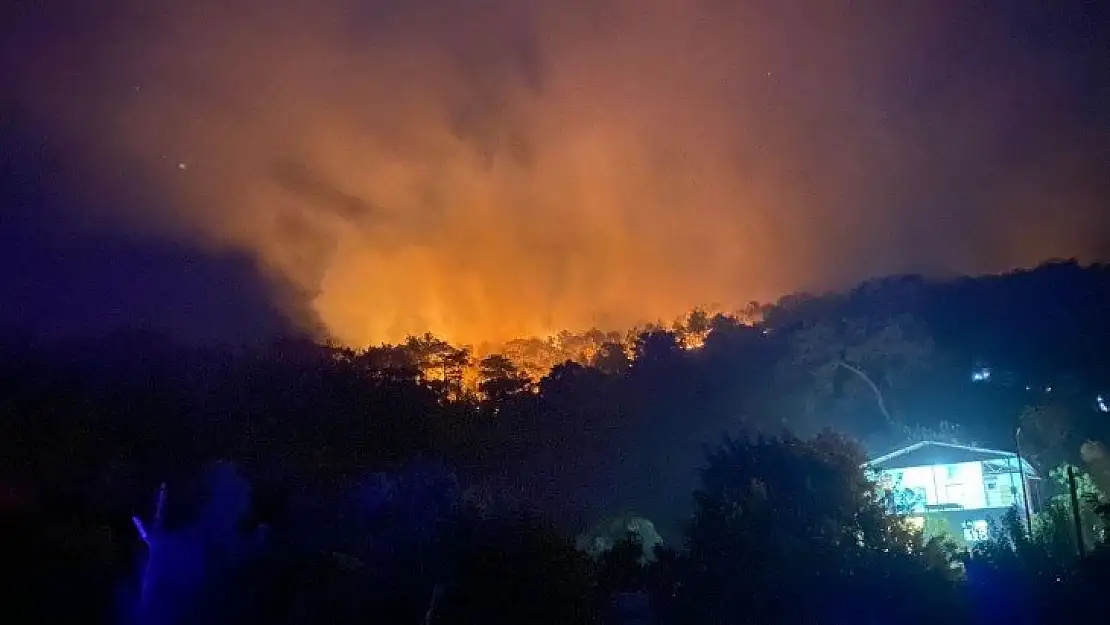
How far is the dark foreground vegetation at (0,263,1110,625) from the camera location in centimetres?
1975

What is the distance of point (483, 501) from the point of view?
75.9ft

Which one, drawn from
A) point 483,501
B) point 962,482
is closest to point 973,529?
point 962,482

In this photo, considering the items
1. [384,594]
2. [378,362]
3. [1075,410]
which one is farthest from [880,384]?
[384,594]

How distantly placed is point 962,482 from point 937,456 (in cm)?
126

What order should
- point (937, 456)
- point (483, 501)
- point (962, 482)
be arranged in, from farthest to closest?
point (937, 456), point (962, 482), point (483, 501)

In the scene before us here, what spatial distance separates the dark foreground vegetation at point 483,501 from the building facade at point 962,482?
4.43 feet

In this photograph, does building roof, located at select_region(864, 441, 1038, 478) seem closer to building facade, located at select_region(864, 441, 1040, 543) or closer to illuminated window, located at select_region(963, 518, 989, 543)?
building facade, located at select_region(864, 441, 1040, 543)

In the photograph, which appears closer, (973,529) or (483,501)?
(483,501)

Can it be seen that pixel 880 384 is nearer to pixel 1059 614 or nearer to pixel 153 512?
pixel 1059 614

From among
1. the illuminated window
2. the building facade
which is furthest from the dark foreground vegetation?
the illuminated window

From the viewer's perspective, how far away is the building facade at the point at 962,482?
3134cm

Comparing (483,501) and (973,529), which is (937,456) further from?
(483,501)

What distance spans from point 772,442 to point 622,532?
865cm

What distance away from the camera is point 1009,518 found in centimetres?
2162
